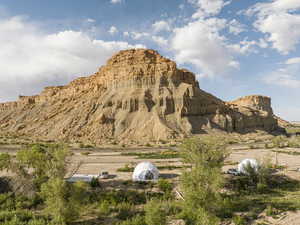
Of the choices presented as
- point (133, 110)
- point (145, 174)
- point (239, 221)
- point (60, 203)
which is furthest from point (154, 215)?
point (133, 110)

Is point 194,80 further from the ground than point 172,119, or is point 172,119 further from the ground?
point 194,80

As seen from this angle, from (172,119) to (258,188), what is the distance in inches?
1803

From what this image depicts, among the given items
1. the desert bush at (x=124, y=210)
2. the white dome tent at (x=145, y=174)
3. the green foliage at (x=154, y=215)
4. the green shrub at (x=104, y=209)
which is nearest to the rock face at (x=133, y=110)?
the white dome tent at (x=145, y=174)

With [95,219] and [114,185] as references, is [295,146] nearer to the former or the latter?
[114,185]

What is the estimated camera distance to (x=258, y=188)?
54.6 feet

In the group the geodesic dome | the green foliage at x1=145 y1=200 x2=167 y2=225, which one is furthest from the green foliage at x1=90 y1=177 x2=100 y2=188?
the geodesic dome

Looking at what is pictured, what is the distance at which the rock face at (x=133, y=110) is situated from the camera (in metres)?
59.2

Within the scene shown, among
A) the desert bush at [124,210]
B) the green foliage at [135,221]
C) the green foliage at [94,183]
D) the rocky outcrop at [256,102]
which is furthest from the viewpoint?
the rocky outcrop at [256,102]

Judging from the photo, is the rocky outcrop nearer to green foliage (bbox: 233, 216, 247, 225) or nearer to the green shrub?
green foliage (bbox: 233, 216, 247, 225)

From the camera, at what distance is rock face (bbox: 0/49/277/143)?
59.2m

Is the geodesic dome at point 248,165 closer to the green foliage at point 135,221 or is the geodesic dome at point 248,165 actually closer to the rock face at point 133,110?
the green foliage at point 135,221

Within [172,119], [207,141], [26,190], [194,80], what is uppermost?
[194,80]

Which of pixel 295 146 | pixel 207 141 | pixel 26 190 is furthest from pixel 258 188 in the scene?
pixel 295 146

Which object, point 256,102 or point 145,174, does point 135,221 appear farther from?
point 256,102
